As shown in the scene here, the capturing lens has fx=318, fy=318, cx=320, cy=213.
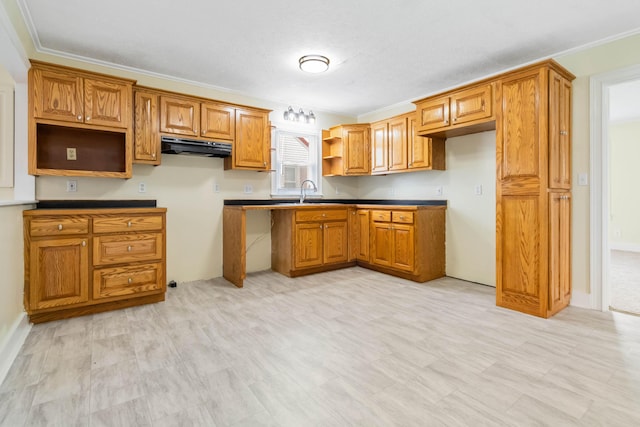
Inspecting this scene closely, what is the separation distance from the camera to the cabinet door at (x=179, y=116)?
3439mm

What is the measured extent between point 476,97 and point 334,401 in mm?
2995

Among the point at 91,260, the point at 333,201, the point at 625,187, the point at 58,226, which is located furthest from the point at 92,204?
the point at 625,187

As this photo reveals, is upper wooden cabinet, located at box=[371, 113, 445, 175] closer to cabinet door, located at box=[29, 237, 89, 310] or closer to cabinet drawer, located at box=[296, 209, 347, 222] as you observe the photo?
cabinet drawer, located at box=[296, 209, 347, 222]

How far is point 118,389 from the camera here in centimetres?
173

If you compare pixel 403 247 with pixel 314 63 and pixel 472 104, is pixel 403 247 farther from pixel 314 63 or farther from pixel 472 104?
pixel 314 63

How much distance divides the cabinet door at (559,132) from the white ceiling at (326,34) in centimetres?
42

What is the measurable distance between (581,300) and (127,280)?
4226 millimetres

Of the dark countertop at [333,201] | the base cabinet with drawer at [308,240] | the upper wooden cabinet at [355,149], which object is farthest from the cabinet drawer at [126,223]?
the upper wooden cabinet at [355,149]

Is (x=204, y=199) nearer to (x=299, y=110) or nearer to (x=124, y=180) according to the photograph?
(x=124, y=180)

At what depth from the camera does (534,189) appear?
8.96 feet

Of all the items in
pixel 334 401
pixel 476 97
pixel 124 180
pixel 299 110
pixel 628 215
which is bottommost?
pixel 334 401

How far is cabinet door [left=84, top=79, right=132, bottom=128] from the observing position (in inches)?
115

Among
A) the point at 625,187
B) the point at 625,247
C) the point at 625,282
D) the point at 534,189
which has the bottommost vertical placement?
the point at 625,282

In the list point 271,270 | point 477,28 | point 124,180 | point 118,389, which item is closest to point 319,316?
point 118,389
